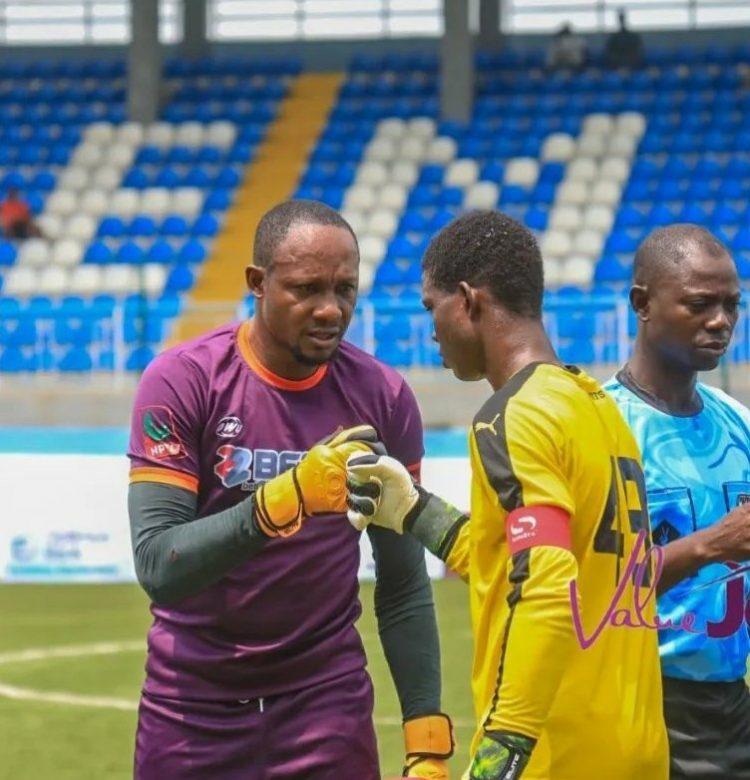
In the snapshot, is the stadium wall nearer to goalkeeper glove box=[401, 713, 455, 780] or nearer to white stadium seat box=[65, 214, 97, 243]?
goalkeeper glove box=[401, 713, 455, 780]

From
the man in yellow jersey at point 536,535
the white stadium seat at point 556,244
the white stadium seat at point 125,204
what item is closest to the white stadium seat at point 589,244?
the white stadium seat at point 556,244

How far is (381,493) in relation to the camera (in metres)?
3.64

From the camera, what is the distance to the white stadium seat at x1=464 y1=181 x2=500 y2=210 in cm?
2300

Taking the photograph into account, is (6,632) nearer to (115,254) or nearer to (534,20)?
(115,254)

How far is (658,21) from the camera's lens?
96.4 feet

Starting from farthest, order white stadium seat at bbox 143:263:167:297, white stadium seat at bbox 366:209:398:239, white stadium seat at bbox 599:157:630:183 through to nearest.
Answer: white stadium seat at bbox 599:157:630:183 → white stadium seat at bbox 366:209:398:239 → white stadium seat at bbox 143:263:167:297

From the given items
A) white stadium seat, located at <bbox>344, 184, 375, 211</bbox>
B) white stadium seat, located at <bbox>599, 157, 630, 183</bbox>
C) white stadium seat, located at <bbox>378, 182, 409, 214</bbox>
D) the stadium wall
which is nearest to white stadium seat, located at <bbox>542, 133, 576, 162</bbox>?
white stadium seat, located at <bbox>599, 157, 630, 183</bbox>

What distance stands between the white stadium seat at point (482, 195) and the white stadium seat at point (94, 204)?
16.7 ft

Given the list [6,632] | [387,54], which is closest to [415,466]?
[6,632]

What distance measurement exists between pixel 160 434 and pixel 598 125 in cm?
2135

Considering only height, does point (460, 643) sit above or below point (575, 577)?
below

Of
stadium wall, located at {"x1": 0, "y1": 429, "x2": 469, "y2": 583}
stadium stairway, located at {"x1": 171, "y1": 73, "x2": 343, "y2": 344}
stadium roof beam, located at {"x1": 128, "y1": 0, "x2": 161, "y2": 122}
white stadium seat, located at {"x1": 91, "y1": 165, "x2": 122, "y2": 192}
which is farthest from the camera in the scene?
stadium roof beam, located at {"x1": 128, "y1": 0, "x2": 161, "y2": 122}

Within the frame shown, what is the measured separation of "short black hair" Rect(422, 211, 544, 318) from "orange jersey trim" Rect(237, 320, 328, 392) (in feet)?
2.53

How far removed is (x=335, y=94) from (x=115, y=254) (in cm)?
628
